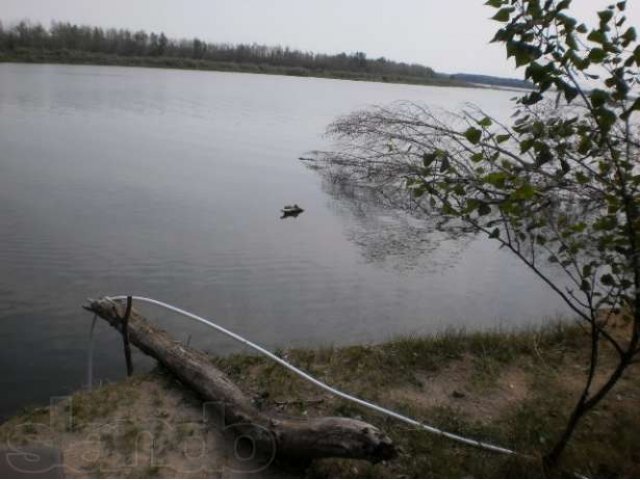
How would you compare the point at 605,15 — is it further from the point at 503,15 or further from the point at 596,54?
the point at 503,15

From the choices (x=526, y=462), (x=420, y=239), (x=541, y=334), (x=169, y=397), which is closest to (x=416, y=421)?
(x=526, y=462)

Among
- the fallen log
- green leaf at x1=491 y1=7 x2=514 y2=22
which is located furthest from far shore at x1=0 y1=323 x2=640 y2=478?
green leaf at x1=491 y1=7 x2=514 y2=22

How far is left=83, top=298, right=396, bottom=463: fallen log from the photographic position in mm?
3381

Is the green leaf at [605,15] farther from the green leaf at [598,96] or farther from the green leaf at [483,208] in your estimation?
the green leaf at [483,208]

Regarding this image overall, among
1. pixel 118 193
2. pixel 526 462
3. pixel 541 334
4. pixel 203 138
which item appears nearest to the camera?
pixel 526 462

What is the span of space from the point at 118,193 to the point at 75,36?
79885mm

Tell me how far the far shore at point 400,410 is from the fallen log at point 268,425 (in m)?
0.13

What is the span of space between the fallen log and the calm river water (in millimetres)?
1282

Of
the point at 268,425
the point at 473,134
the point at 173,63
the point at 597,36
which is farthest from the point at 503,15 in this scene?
the point at 173,63

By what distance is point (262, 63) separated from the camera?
92062 mm

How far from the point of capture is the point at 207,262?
9594 mm

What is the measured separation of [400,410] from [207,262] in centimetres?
555

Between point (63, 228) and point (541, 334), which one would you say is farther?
point (63, 228)

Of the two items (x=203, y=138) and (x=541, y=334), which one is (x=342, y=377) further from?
(x=203, y=138)
